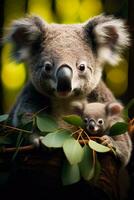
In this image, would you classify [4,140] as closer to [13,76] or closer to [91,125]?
[91,125]

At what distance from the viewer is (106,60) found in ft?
6.15

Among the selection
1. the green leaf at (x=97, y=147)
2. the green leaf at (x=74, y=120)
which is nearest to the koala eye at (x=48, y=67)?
the green leaf at (x=74, y=120)

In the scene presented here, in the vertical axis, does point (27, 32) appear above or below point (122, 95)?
above

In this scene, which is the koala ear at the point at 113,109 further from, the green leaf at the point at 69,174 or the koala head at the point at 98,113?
the green leaf at the point at 69,174

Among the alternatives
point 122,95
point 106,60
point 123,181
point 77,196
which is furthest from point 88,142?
point 122,95

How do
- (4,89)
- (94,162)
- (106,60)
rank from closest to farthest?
(94,162), (106,60), (4,89)

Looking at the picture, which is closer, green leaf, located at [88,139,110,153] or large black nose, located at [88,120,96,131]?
green leaf, located at [88,139,110,153]

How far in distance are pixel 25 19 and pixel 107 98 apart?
437 mm

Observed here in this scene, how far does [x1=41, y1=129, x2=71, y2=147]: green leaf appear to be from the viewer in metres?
1.43

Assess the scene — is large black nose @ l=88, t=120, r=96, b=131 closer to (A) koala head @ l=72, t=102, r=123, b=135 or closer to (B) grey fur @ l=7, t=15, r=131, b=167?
(A) koala head @ l=72, t=102, r=123, b=135

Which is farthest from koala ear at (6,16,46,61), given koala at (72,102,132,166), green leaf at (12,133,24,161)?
green leaf at (12,133,24,161)

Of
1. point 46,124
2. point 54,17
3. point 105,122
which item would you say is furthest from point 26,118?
point 54,17

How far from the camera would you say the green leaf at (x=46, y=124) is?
1.56 metres

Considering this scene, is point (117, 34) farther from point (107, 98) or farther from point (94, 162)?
point (94, 162)
